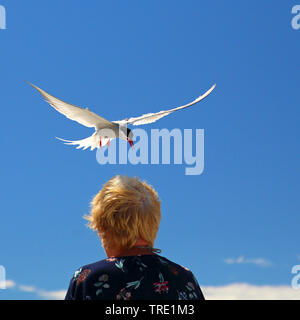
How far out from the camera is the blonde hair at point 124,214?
3.62 m

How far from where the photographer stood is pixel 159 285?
11.5ft

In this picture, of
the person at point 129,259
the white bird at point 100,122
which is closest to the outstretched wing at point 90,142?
the white bird at point 100,122

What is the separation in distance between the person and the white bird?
8.37m

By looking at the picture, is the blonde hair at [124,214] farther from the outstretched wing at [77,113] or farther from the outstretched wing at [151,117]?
the outstretched wing at [151,117]

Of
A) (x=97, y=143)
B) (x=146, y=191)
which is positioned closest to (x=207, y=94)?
(x=97, y=143)

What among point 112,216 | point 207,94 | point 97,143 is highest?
point 207,94

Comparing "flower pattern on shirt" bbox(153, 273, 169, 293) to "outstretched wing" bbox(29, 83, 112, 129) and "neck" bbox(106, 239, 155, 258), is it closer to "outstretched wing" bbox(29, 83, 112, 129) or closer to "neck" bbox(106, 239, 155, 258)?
"neck" bbox(106, 239, 155, 258)

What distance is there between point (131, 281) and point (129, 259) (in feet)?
0.64

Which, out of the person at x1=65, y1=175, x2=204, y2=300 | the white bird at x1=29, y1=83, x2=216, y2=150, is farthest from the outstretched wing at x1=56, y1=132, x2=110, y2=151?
the person at x1=65, y1=175, x2=204, y2=300

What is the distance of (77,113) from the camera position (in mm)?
12531

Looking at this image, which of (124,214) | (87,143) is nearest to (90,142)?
(87,143)
